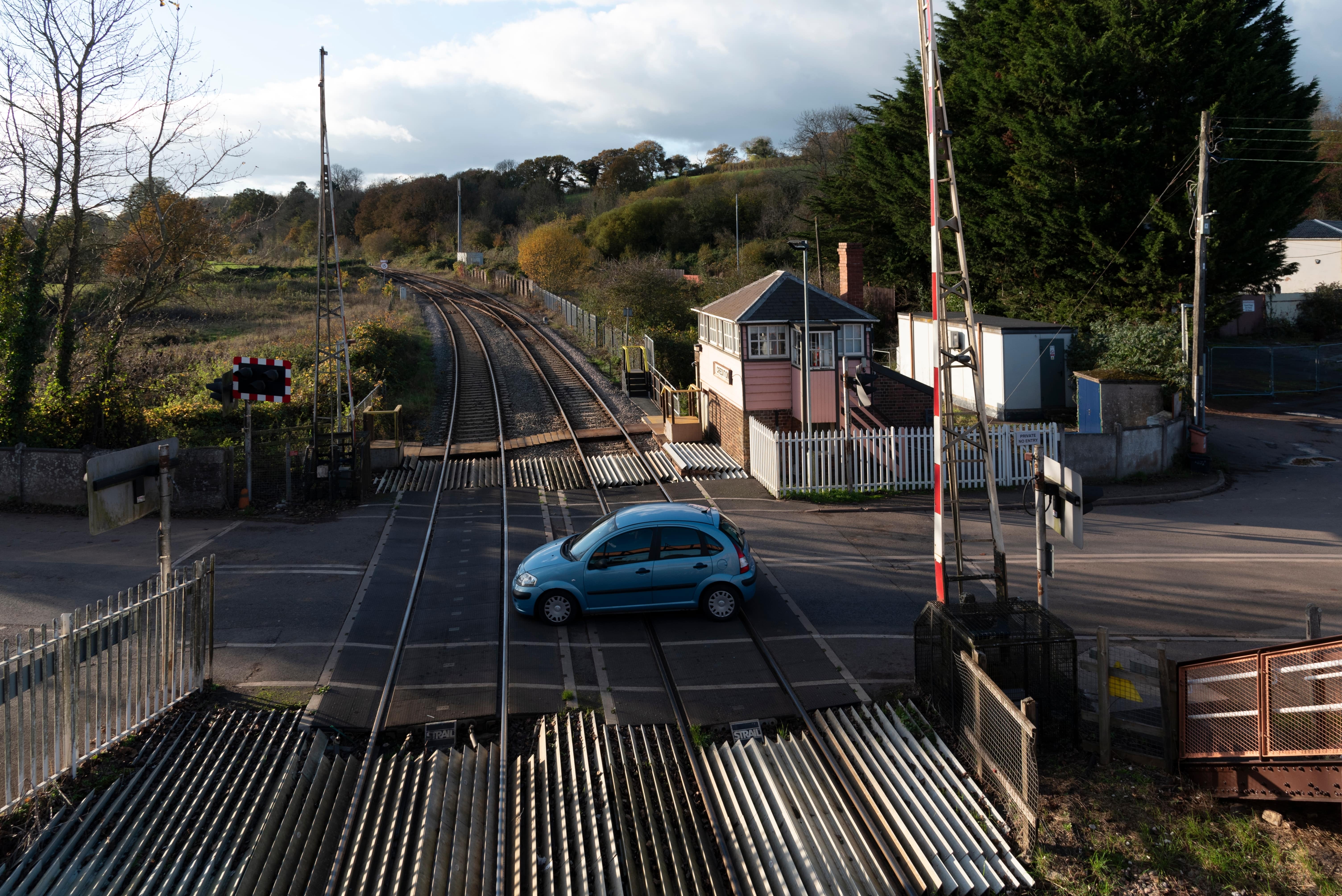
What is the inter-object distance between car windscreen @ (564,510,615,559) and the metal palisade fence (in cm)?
423

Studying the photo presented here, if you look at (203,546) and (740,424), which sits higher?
(740,424)

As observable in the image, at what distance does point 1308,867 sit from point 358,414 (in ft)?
71.9

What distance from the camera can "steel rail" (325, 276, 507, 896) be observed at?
6.32m

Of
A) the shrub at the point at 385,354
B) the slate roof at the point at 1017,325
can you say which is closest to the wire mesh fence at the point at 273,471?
the shrub at the point at 385,354

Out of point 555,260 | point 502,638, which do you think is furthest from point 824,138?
point 502,638

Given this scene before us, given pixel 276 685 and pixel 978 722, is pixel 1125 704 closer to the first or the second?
pixel 978 722

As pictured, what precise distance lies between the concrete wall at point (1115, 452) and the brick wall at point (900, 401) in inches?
132

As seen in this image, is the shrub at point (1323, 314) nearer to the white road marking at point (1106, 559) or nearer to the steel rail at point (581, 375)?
the white road marking at point (1106, 559)

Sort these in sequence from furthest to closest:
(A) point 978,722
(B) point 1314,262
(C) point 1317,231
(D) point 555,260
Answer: (D) point 555,260 → (C) point 1317,231 → (B) point 1314,262 → (A) point 978,722

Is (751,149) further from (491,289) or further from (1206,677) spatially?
(1206,677)

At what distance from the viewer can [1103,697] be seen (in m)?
7.96

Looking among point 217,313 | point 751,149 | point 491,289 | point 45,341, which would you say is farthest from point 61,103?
point 751,149

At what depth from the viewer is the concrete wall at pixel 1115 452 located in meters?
20.1

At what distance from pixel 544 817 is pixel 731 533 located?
5.78 m
